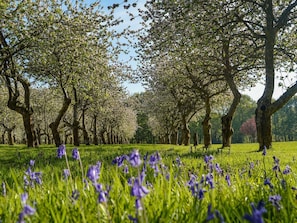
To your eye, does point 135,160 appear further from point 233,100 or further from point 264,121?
point 233,100

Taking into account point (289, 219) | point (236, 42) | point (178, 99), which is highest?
point (236, 42)

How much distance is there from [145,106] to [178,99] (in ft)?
63.6

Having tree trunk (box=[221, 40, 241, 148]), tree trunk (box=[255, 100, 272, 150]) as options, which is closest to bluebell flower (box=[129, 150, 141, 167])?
tree trunk (box=[255, 100, 272, 150])

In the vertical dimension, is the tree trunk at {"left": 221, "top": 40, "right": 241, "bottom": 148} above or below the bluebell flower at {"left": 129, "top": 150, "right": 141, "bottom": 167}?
above

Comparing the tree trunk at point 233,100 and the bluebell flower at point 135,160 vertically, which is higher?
the tree trunk at point 233,100

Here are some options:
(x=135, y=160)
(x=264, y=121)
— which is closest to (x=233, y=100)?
(x=264, y=121)

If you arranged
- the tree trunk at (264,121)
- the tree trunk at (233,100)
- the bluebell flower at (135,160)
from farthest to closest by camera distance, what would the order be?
the tree trunk at (233,100) < the tree trunk at (264,121) < the bluebell flower at (135,160)

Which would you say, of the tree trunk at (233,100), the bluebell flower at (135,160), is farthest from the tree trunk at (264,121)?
the bluebell flower at (135,160)

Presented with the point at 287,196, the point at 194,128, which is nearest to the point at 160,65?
the point at 287,196

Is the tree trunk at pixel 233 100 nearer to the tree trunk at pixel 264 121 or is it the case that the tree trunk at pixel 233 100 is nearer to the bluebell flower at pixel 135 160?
the tree trunk at pixel 264 121

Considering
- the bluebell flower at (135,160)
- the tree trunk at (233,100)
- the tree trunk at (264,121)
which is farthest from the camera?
the tree trunk at (233,100)

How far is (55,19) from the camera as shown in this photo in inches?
827

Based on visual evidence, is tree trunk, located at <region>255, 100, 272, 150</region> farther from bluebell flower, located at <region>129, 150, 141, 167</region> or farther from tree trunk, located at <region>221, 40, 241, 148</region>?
bluebell flower, located at <region>129, 150, 141, 167</region>

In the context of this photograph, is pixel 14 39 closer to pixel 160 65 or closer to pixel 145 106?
pixel 160 65
